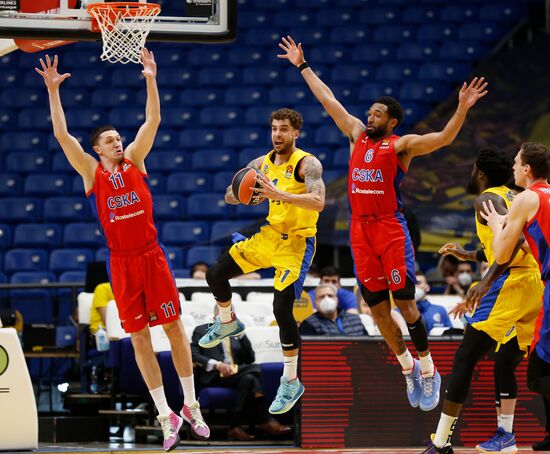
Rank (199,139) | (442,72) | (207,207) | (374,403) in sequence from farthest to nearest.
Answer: (442,72)
(199,139)
(207,207)
(374,403)

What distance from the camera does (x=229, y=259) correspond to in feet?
29.4

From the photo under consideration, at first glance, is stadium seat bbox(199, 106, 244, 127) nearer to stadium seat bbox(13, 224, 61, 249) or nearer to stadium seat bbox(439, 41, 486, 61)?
stadium seat bbox(13, 224, 61, 249)

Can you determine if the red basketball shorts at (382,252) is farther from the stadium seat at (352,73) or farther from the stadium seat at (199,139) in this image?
the stadium seat at (352,73)

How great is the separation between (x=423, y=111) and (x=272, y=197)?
34.7 ft

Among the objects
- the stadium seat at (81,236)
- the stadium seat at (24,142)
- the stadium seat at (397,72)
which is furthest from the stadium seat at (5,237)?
the stadium seat at (397,72)

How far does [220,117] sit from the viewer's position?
18344mm

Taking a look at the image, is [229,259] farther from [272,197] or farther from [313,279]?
[313,279]

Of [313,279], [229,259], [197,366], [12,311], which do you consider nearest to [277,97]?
[313,279]

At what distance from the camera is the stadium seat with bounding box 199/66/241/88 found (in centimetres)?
1883

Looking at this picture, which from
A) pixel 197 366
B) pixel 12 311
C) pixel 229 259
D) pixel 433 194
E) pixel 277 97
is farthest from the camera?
pixel 277 97

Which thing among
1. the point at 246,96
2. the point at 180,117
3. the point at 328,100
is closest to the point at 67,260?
the point at 180,117

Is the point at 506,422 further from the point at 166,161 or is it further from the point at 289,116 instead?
the point at 166,161

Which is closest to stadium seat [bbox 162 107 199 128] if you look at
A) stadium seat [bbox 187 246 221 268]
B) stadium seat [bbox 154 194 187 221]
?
stadium seat [bbox 154 194 187 221]

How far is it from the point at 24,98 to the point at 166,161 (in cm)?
283
